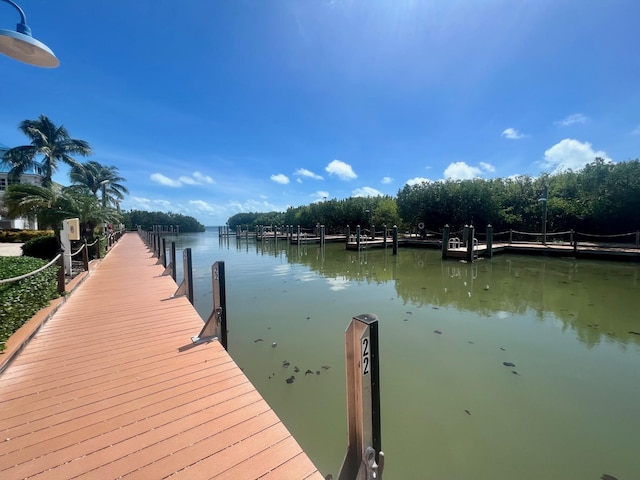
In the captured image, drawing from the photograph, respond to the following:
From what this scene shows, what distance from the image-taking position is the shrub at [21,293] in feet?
10.4

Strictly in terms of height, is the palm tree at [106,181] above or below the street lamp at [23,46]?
above

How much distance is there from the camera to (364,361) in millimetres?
1481

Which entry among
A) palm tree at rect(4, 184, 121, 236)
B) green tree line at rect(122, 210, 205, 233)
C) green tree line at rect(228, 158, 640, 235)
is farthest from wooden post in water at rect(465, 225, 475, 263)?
green tree line at rect(122, 210, 205, 233)

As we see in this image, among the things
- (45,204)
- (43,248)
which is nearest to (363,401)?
(43,248)

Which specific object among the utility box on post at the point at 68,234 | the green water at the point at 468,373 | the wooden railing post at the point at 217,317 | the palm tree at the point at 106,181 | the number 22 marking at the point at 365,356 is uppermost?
the palm tree at the point at 106,181

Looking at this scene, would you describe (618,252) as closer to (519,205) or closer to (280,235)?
(519,205)

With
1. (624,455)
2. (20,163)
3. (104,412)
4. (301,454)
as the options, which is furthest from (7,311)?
(20,163)

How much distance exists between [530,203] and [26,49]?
86.5ft

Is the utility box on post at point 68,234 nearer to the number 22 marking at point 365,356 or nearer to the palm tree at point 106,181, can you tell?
the number 22 marking at point 365,356

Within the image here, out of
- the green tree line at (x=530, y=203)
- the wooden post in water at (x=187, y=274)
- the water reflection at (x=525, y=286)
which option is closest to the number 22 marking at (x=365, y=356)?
the wooden post in water at (x=187, y=274)

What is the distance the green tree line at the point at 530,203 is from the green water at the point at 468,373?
39.9 feet

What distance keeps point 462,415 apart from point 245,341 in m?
3.32

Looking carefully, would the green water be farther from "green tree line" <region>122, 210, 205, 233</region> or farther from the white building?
"green tree line" <region>122, 210, 205, 233</region>

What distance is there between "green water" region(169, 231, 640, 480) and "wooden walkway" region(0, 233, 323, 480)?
0.84 metres
